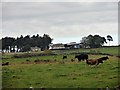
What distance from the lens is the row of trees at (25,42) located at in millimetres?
108688

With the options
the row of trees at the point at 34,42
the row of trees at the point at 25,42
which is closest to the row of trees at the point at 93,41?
the row of trees at the point at 34,42

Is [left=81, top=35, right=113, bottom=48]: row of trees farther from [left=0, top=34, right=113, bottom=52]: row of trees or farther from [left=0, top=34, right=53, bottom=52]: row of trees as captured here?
[left=0, top=34, right=53, bottom=52]: row of trees

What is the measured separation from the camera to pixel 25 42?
11469cm

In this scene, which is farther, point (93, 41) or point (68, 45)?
point (68, 45)

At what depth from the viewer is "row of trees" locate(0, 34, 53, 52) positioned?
109m

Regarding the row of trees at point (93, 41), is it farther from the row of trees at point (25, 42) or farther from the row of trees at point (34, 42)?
the row of trees at point (25, 42)

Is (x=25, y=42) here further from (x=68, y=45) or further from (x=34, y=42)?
(x=68, y=45)

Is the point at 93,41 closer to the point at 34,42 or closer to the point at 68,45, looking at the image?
the point at 68,45

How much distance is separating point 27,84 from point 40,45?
9394cm

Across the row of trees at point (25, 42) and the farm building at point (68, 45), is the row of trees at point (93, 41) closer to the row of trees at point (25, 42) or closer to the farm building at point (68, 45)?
the farm building at point (68, 45)

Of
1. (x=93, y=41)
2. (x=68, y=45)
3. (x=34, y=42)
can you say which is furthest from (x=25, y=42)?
(x=93, y=41)

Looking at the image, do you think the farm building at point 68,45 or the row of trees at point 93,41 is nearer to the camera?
the farm building at point 68,45

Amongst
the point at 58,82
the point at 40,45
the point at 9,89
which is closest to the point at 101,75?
the point at 58,82

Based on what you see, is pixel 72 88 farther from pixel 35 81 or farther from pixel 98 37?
pixel 98 37
